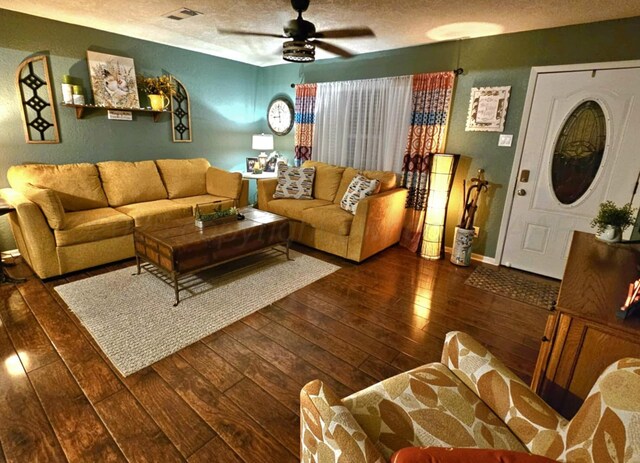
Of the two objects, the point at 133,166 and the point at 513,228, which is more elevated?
the point at 133,166

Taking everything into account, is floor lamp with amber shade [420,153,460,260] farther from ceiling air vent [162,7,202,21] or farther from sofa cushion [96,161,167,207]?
sofa cushion [96,161,167,207]

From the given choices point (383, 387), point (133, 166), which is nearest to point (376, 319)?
point (383, 387)

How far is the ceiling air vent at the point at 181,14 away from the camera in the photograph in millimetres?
2840

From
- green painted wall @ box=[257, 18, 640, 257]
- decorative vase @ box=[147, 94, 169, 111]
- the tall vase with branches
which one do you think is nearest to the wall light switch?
green painted wall @ box=[257, 18, 640, 257]

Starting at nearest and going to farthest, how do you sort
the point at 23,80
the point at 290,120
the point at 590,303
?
the point at 590,303 < the point at 23,80 < the point at 290,120

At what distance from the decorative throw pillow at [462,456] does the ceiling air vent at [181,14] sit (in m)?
3.50

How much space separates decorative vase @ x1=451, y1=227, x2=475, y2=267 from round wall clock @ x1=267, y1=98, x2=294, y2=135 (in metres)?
3.16

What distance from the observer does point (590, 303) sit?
4.15 feet

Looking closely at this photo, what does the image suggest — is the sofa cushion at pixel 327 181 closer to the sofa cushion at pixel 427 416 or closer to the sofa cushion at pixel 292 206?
the sofa cushion at pixel 292 206

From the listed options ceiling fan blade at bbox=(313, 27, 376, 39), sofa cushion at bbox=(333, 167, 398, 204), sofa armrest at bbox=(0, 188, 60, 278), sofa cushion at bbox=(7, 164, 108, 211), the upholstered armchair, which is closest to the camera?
the upholstered armchair

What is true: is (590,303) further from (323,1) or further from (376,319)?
(323,1)

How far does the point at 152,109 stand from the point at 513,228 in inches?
176

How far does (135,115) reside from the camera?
3984mm

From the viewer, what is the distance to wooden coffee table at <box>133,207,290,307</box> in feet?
8.23
